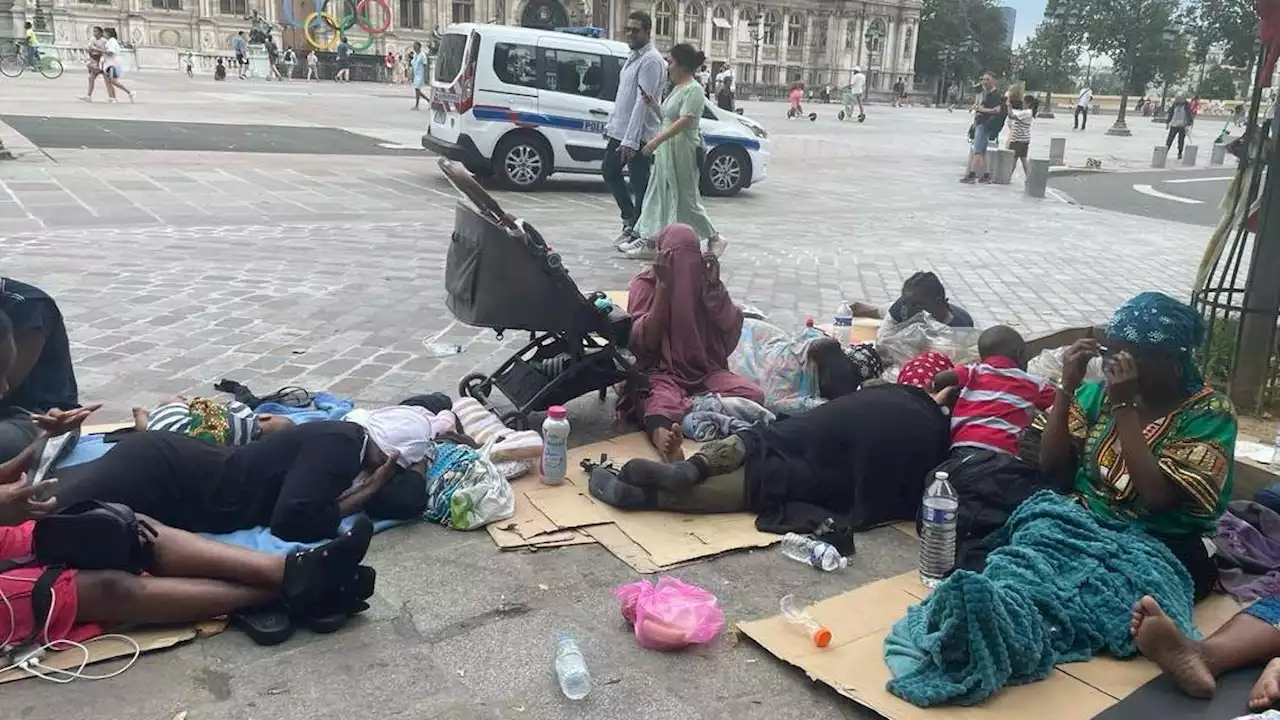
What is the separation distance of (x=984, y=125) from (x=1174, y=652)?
52.7 ft

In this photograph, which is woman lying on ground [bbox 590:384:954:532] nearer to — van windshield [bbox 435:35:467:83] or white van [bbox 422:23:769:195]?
white van [bbox 422:23:769:195]

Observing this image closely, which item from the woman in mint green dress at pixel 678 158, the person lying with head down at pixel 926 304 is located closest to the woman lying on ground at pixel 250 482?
the person lying with head down at pixel 926 304

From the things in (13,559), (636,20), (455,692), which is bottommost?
(455,692)

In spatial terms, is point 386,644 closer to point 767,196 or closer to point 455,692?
point 455,692

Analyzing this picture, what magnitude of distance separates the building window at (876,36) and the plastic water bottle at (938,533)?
260 feet

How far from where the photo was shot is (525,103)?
42.0ft

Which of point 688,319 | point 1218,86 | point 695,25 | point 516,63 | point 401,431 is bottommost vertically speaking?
point 401,431

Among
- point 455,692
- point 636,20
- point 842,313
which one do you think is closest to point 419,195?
point 636,20

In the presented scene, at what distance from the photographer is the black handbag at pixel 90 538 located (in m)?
2.82

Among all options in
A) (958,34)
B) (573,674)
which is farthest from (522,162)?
(958,34)

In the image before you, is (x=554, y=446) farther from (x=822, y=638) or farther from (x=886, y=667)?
(x=886, y=667)

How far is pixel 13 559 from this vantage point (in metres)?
2.94

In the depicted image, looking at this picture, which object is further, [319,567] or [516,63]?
[516,63]

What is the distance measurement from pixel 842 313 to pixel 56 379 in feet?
13.4
